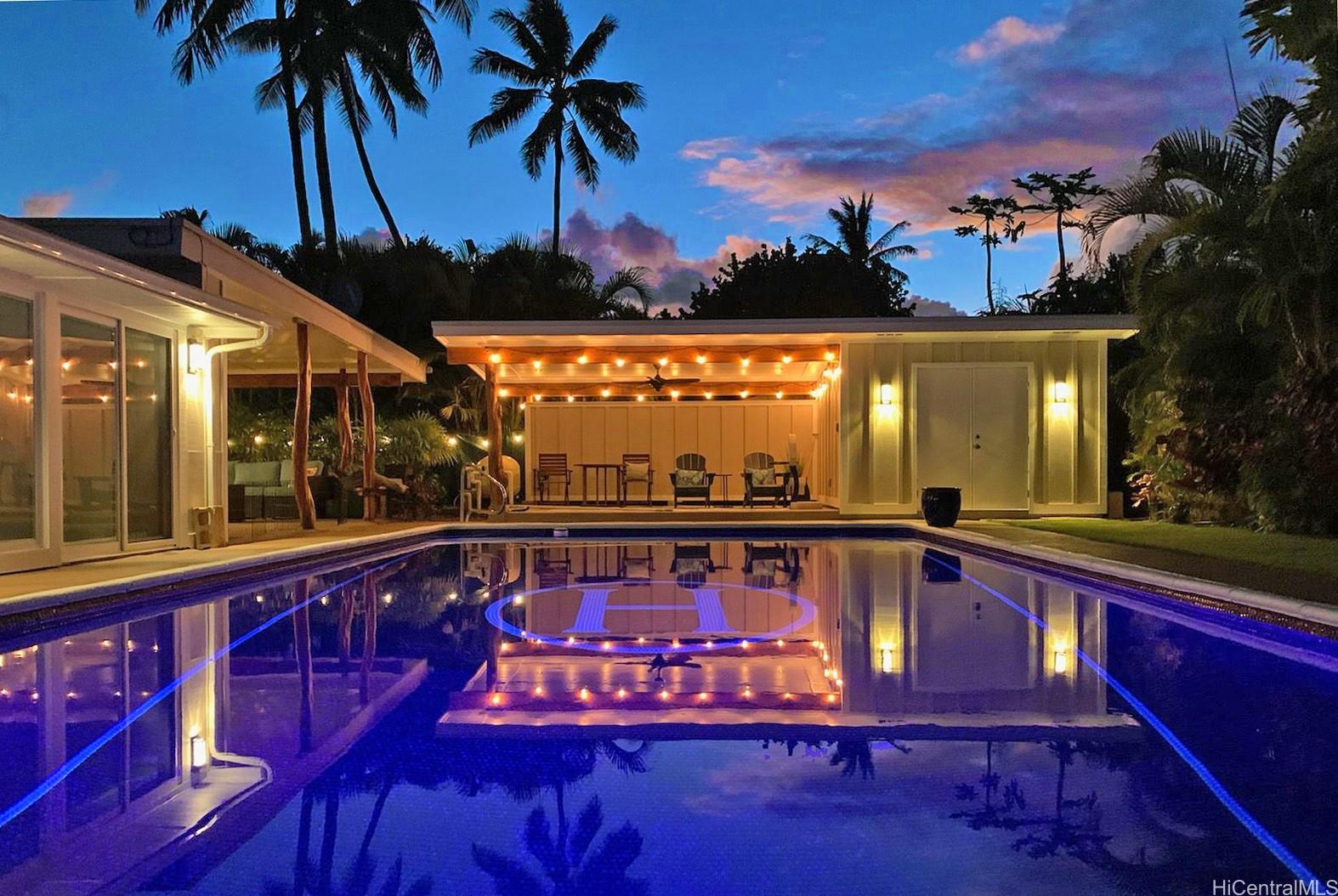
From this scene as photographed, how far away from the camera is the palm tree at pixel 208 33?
20541mm

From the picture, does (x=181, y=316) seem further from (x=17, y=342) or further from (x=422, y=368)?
(x=422, y=368)

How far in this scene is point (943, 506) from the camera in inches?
449

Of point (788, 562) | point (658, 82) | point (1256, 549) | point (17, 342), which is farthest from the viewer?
point (658, 82)

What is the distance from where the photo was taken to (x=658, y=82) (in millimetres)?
26453

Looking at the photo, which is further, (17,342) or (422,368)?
(422,368)

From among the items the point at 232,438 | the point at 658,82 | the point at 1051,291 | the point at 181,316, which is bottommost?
the point at 232,438

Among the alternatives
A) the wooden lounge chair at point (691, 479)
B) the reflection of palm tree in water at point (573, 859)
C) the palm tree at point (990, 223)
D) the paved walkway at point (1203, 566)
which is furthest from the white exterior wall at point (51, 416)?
the palm tree at point (990, 223)

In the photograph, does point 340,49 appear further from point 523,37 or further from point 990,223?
point 990,223

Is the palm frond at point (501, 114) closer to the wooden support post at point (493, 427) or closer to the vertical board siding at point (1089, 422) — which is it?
the wooden support post at point (493, 427)

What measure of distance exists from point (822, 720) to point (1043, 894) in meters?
1.44

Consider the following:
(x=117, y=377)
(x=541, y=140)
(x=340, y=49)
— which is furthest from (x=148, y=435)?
(x=541, y=140)

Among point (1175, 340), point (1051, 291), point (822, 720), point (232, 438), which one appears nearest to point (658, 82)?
point (1051, 291)

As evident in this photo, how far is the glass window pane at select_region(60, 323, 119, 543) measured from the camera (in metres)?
7.60

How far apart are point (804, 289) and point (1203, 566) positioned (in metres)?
26.4
